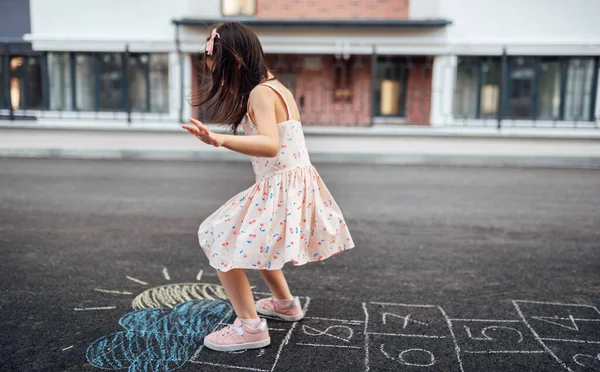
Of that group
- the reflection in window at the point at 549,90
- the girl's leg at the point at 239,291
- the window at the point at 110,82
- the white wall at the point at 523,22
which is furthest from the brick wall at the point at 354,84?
the girl's leg at the point at 239,291

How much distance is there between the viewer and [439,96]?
52.1ft

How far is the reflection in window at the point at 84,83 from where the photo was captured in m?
16.1

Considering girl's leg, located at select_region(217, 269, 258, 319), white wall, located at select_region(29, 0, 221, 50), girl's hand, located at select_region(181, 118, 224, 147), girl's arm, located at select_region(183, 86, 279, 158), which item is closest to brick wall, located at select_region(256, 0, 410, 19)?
white wall, located at select_region(29, 0, 221, 50)

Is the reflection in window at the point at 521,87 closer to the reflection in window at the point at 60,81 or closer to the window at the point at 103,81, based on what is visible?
the window at the point at 103,81

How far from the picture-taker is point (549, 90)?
16.1 m

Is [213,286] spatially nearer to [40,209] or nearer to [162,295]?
[162,295]

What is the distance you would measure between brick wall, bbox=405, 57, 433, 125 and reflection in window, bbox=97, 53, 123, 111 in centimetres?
808

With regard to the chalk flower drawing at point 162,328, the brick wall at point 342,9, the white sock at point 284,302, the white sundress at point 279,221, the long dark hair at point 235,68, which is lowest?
the chalk flower drawing at point 162,328

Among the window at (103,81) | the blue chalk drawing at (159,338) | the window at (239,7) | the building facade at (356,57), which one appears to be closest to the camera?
the blue chalk drawing at (159,338)

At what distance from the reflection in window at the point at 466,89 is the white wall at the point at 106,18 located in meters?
7.73

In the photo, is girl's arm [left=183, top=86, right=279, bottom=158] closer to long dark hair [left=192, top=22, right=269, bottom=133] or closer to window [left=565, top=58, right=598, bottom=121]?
long dark hair [left=192, top=22, right=269, bottom=133]

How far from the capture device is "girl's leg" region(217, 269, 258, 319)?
2824mm

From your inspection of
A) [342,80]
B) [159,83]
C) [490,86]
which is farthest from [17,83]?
[490,86]

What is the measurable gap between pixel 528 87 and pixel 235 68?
14629mm
